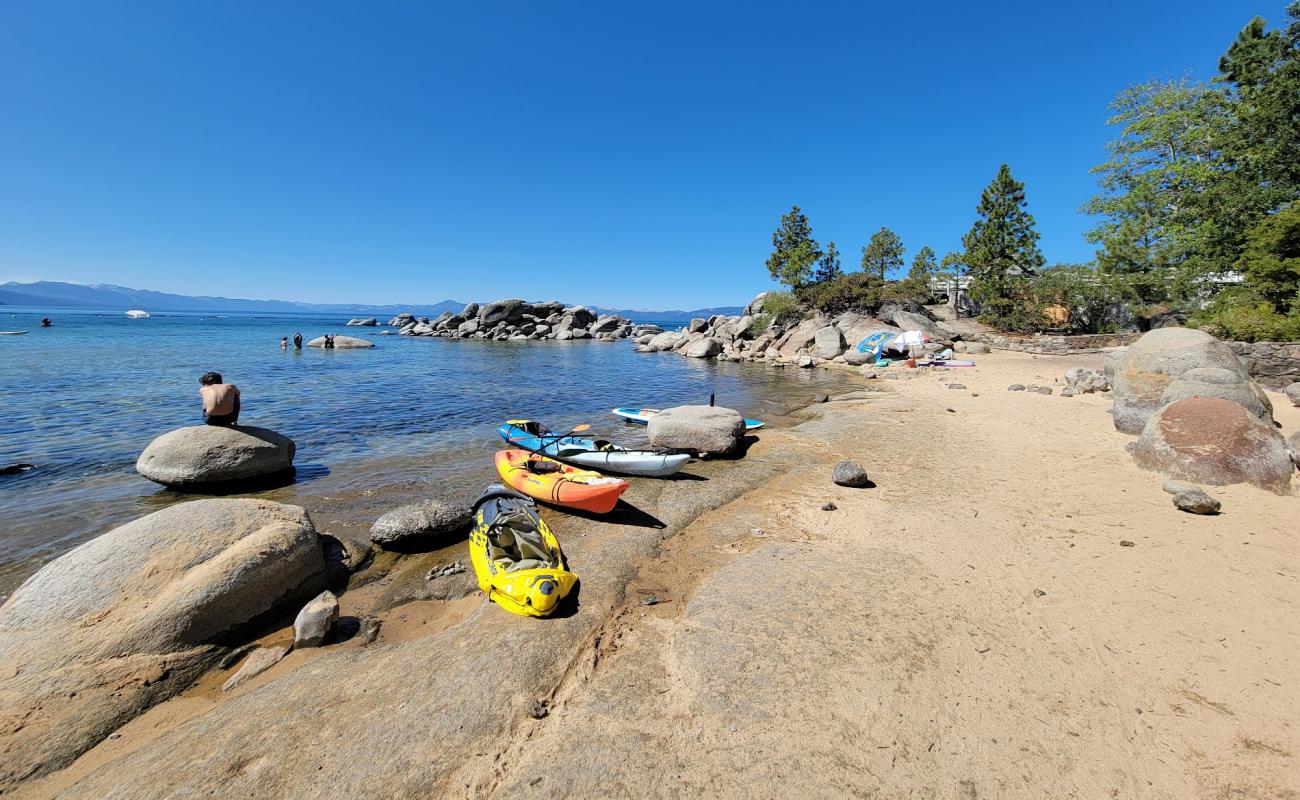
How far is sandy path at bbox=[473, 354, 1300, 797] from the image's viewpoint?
3.73 meters

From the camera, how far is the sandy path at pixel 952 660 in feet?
12.2

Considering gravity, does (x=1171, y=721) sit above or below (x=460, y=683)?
above

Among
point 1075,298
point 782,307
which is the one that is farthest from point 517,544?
point 782,307

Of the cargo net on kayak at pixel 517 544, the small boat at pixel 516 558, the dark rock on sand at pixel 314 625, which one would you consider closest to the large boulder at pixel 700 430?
the small boat at pixel 516 558

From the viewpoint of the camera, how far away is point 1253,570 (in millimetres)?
6000

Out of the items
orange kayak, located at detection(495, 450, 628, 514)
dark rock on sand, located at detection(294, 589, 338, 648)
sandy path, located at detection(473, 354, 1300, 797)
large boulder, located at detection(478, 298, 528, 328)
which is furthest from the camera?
large boulder, located at detection(478, 298, 528, 328)

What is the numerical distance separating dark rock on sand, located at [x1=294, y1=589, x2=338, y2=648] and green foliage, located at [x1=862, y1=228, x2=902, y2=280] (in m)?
69.5

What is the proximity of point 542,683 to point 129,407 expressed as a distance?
2426cm

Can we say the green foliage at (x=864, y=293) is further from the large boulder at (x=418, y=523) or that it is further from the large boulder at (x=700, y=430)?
the large boulder at (x=418, y=523)

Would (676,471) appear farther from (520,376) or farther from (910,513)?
(520,376)

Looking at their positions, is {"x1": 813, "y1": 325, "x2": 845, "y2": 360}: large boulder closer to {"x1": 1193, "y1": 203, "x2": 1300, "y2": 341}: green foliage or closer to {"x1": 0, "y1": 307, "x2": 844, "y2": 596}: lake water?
{"x1": 0, "y1": 307, "x2": 844, "y2": 596}: lake water

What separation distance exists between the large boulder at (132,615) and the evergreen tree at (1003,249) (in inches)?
2031

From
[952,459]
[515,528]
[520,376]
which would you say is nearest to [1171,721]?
[515,528]

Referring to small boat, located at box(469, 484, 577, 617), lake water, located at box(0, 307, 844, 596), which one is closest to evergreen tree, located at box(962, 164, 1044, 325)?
lake water, located at box(0, 307, 844, 596)
